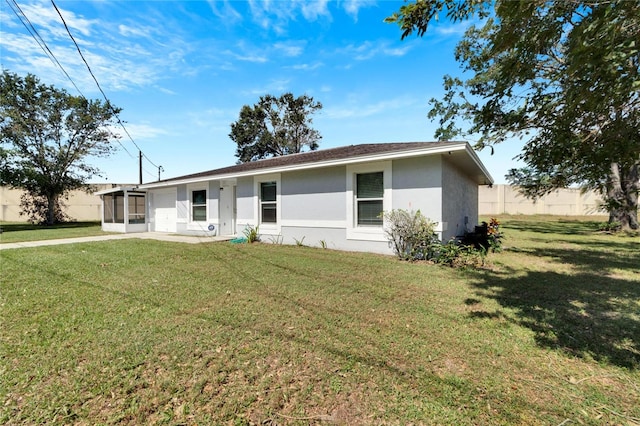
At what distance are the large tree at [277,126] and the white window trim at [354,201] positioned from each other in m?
23.1

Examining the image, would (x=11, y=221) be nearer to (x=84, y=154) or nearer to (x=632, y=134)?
(x=84, y=154)

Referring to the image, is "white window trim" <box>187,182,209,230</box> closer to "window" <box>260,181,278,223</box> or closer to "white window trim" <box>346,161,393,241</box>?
"window" <box>260,181,278,223</box>

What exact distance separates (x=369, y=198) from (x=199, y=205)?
27.5 ft

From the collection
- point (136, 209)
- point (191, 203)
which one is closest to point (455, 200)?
point (191, 203)

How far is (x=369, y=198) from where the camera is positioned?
838cm

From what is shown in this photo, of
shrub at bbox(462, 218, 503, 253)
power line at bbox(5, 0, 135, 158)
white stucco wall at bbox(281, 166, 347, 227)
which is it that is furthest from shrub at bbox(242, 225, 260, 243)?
shrub at bbox(462, 218, 503, 253)

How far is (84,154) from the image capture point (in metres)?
21.1

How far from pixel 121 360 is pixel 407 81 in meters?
9.55

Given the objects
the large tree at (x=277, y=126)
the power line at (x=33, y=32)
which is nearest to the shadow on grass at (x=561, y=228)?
the large tree at (x=277, y=126)

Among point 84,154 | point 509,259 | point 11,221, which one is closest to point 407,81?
point 509,259

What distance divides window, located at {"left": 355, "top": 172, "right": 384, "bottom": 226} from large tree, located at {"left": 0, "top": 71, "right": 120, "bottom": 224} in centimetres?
2059

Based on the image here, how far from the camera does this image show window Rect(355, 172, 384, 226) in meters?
8.23

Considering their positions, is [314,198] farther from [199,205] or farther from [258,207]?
[199,205]

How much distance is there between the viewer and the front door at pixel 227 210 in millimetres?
12367
